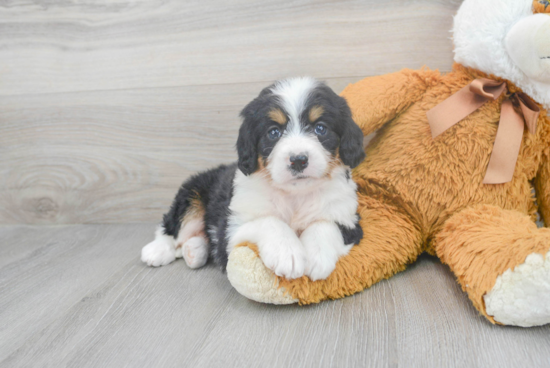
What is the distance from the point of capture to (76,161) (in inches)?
103

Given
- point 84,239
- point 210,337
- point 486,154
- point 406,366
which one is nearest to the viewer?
point 406,366

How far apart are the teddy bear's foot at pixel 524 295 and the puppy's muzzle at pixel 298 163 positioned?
696 millimetres

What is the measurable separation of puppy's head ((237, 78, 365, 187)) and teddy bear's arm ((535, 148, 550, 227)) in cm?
79

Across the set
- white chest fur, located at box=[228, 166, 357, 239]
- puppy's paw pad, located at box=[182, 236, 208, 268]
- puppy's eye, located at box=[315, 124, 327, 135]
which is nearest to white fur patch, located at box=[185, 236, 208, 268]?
puppy's paw pad, located at box=[182, 236, 208, 268]

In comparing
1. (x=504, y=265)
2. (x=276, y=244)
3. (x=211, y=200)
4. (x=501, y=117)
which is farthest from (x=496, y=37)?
(x=211, y=200)

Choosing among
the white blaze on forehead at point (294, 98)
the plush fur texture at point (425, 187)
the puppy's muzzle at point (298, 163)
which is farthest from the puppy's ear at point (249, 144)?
the plush fur texture at point (425, 187)

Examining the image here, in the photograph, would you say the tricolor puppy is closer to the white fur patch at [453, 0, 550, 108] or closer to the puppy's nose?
the puppy's nose

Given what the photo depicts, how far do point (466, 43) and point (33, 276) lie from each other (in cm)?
219

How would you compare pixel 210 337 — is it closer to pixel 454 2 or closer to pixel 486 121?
pixel 486 121

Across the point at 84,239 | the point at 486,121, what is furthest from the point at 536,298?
the point at 84,239

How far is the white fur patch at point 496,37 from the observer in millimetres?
1525

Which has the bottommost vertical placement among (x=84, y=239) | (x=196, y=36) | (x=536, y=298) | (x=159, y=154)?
(x=84, y=239)

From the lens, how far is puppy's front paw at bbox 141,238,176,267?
1.98 metres

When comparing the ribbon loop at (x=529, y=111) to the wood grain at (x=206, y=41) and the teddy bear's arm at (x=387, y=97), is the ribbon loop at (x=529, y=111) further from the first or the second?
the wood grain at (x=206, y=41)
